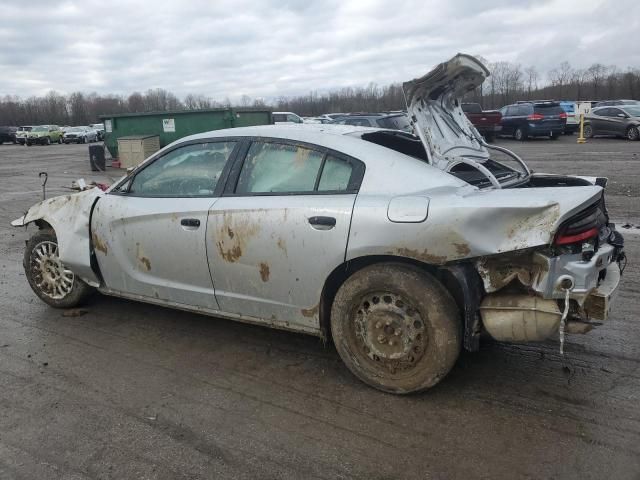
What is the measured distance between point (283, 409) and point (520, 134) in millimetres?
24095

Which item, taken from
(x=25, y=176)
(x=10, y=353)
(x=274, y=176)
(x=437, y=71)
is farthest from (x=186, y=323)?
(x=25, y=176)

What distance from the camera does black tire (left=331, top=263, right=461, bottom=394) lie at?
301 centimetres

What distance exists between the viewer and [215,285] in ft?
12.3

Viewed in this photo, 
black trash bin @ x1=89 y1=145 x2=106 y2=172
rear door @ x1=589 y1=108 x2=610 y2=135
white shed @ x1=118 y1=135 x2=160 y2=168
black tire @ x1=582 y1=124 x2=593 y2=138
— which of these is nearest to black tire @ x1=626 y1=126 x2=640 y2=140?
rear door @ x1=589 y1=108 x2=610 y2=135

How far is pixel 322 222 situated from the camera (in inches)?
127

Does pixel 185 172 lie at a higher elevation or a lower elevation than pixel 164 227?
higher

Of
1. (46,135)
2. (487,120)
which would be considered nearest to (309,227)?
(487,120)

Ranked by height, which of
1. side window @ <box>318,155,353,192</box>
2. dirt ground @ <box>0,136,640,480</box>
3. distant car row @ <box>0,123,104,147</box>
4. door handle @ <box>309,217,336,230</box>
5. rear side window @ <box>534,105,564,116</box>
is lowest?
dirt ground @ <box>0,136,640,480</box>

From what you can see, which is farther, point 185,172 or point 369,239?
point 185,172

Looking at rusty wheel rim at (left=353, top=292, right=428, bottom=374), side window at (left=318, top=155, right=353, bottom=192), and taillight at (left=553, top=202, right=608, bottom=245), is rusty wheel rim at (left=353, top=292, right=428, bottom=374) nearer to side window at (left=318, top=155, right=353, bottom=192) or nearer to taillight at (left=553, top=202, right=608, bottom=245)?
side window at (left=318, top=155, right=353, bottom=192)

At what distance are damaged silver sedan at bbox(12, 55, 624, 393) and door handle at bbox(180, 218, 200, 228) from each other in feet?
0.03

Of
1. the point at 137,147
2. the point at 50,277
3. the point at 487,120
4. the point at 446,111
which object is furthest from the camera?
Answer: the point at 487,120

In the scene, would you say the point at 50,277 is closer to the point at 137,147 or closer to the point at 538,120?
the point at 137,147

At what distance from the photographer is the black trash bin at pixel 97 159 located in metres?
18.9
